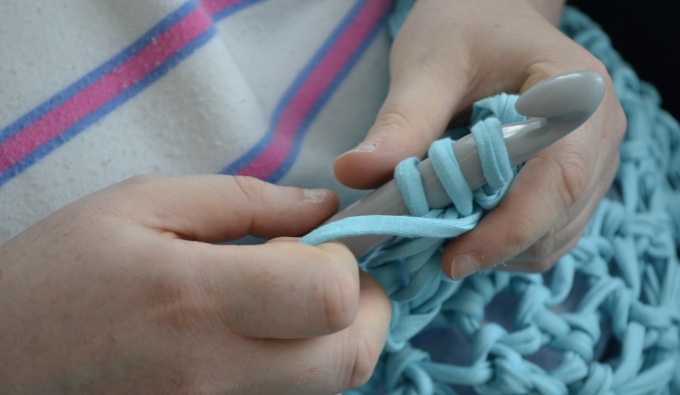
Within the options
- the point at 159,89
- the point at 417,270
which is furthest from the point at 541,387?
the point at 159,89

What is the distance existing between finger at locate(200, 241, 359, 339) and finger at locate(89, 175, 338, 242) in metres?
0.06

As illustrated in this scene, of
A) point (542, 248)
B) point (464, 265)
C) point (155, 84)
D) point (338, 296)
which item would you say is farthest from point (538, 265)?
point (155, 84)

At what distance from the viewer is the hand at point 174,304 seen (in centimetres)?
45

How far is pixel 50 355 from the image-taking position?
0.49m

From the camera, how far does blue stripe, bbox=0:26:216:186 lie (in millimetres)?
559

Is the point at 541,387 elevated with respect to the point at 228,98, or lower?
lower

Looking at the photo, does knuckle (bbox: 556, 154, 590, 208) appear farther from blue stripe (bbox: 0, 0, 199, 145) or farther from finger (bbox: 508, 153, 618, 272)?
blue stripe (bbox: 0, 0, 199, 145)

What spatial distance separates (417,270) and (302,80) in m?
0.24

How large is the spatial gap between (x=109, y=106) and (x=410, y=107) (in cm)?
25

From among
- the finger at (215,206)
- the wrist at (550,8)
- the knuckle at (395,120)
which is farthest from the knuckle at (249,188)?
the wrist at (550,8)

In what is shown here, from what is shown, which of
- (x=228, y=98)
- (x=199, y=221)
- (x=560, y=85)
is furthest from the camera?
(x=228, y=98)

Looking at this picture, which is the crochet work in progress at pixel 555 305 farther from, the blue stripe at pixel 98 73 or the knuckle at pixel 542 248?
the blue stripe at pixel 98 73

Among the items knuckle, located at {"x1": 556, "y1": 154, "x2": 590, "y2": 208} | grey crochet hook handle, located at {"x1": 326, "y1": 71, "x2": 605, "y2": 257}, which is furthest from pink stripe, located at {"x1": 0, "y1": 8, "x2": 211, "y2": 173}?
knuckle, located at {"x1": 556, "y1": 154, "x2": 590, "y2": 208}

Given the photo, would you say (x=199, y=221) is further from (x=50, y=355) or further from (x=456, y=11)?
(x=456, y=11)
